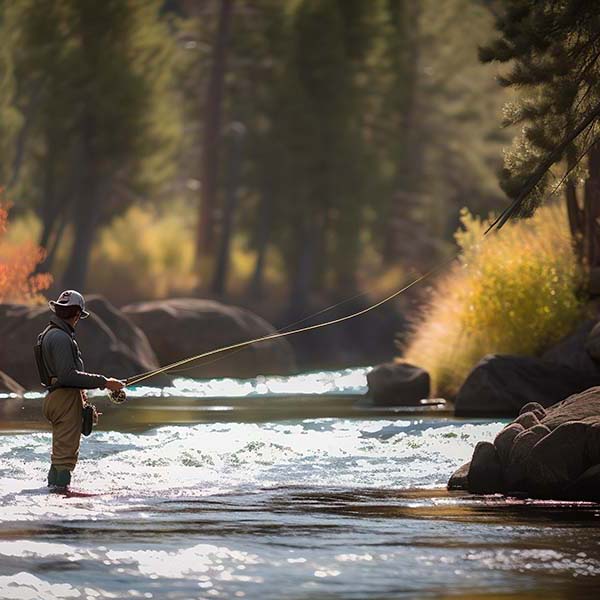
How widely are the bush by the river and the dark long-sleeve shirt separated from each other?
12489 millimetres

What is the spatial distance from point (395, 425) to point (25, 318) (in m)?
10.6

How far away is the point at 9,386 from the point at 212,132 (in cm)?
2536

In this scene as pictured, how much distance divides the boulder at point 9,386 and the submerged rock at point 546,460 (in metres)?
13.1

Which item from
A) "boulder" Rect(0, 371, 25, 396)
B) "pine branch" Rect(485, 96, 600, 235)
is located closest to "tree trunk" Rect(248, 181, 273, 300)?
"boulder" Rect(0, 371, 25, 396)

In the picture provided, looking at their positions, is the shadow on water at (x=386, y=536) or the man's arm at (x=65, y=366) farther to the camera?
the man's arm at (x=65, y=366)

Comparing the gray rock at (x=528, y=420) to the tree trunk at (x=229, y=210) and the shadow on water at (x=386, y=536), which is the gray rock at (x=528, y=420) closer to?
the shadow on water at (x=386, y=536)

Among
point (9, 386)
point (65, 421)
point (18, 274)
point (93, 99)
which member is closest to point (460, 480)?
point (65, 421)

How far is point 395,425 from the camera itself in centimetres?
2120

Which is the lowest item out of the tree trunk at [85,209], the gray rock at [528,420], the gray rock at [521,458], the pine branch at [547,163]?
the gray rock at [521,458]

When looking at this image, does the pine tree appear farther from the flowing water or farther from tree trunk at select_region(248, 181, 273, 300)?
tree trunk at select_region(248, 181, 273, 300)

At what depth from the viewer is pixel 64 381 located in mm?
13820

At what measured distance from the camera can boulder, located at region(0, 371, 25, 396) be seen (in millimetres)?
26562

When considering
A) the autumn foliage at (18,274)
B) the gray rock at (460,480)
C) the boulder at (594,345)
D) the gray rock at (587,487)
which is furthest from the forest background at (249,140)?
the gray rock at (587,487)

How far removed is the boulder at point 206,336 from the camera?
3578 centimetres
